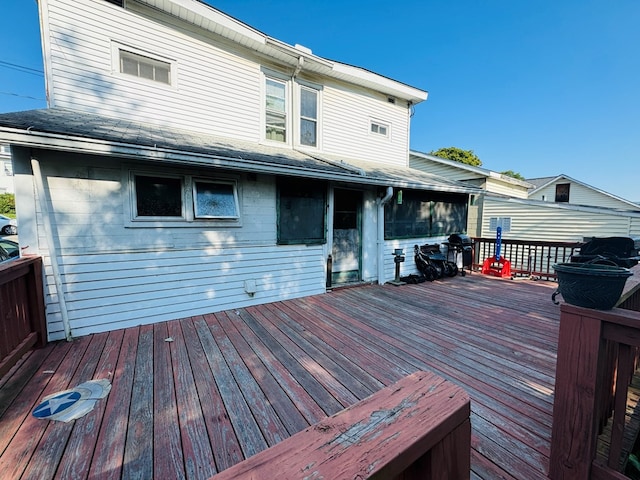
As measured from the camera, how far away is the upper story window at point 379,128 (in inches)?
275

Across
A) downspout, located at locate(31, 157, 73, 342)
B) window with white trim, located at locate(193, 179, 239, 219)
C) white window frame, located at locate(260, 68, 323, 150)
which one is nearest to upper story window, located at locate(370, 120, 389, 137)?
white window frame, located at locate(260, 68, 323, 150)

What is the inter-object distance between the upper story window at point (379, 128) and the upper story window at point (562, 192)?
13885 millimetres

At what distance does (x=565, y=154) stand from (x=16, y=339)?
3203 cm

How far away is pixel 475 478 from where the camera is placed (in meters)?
1.43

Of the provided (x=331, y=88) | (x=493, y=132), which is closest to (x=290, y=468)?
(x=331, y=88)

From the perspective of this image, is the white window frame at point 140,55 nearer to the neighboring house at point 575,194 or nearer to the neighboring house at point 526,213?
the neighboring house at point 526,213

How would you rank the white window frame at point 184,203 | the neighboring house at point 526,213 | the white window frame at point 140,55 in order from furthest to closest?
the neighboring house at point 526,213 < the white window frame at point 140,55 < the white window frame at point 184,203

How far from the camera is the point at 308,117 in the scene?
5949 millimetres

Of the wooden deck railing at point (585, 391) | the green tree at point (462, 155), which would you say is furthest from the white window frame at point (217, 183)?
the green tree at point (462, 155)

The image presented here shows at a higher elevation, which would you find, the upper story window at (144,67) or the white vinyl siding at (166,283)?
the upper story window at (144,67)

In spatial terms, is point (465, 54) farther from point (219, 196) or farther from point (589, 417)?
point (589, 417)

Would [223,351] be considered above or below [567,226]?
below

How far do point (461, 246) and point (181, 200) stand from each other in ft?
20.2

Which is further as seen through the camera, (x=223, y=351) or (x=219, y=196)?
(x=219, y=196)
